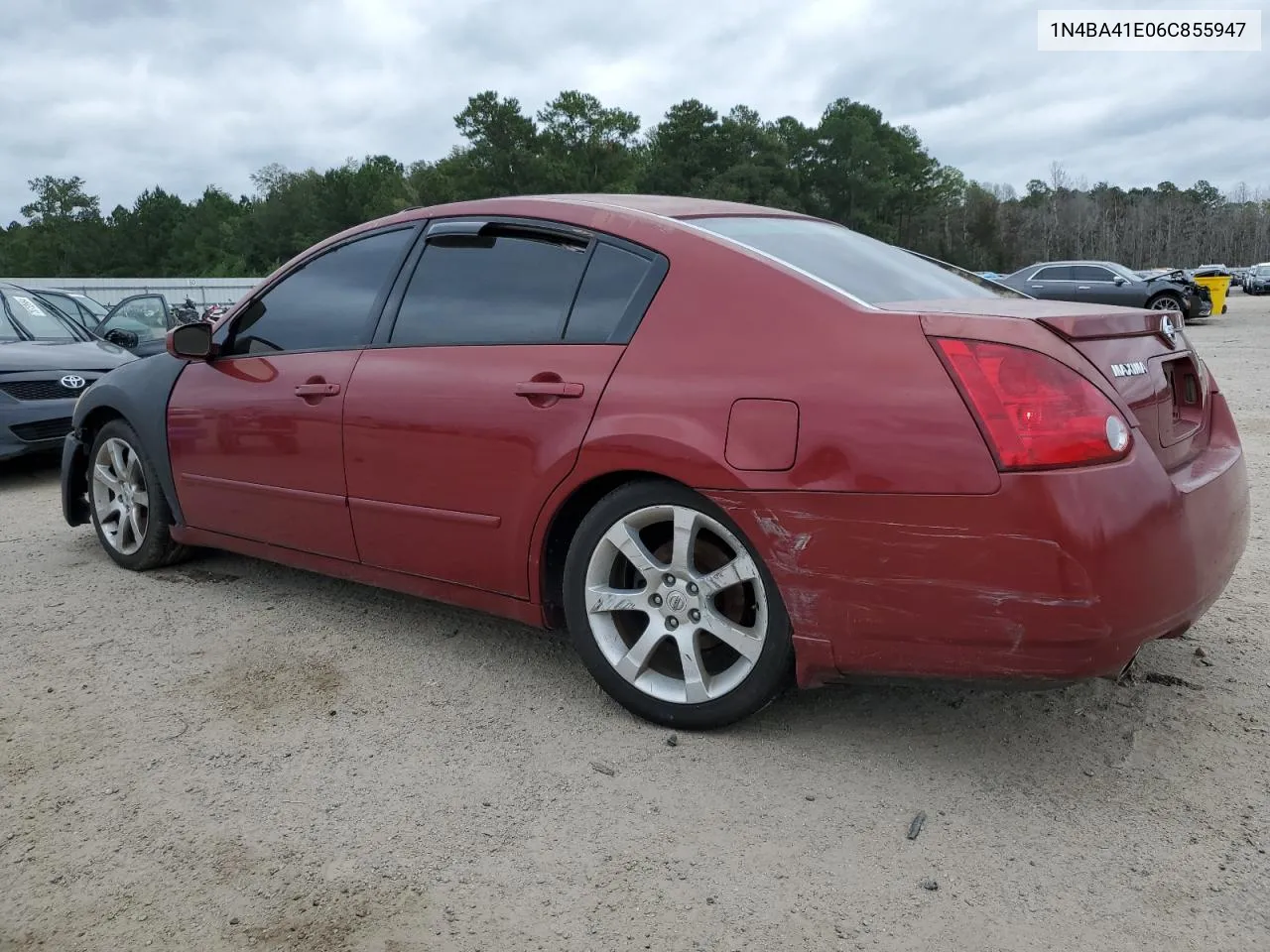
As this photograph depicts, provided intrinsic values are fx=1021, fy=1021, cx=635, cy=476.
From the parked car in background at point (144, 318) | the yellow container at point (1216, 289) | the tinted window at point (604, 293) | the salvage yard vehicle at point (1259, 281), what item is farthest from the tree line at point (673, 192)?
the tinted window at point (604, 293)

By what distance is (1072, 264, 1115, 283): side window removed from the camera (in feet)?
75.6

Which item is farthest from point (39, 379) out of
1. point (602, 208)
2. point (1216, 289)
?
point (1216, 289)

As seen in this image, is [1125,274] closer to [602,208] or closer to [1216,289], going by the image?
[1216,289]

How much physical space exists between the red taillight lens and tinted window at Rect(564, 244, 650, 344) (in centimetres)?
99

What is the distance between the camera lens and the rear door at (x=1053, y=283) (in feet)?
74.3

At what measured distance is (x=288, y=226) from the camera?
286ft

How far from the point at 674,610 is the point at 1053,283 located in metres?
22.8

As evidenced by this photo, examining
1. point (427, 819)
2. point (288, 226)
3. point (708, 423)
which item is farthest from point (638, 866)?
point (288, 226)

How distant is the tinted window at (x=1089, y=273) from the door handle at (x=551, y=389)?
75.4 feet

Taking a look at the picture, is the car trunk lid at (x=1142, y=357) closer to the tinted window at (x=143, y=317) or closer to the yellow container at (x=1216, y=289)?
the tinted window at (x=143, y=317)

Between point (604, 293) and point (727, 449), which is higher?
point (604, 293)

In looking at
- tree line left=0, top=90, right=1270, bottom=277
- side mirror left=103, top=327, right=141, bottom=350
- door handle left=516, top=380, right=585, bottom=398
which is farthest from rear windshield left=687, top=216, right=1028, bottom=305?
tree line left=0, top=90, right=1270, bottom=277

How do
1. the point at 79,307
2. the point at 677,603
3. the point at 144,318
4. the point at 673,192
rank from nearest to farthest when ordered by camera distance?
the point at 677,603
the point at 79,307
the point at 144,318
the point at 673,192

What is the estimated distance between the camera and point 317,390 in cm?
365
